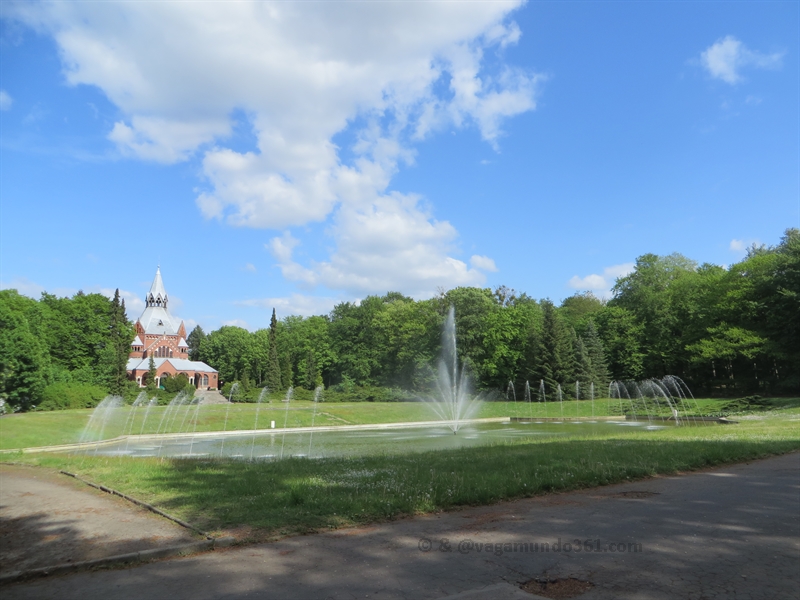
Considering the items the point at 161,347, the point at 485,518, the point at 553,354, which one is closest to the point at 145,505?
the point at 485,518

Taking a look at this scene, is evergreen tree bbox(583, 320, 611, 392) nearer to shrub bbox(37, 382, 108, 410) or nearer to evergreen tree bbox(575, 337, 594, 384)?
evergreen tree bbox(575, 337, 594, 384)

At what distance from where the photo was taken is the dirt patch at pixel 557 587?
5273 mm

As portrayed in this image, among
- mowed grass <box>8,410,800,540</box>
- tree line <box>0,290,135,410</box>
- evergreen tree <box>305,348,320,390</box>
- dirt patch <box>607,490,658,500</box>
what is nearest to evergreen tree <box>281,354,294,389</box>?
evergreen tree <box>305,348,320,390</box>

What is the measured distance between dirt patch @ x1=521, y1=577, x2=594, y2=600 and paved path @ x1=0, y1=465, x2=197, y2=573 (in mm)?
4464

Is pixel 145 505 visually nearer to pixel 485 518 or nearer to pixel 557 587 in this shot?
pixel 485 518

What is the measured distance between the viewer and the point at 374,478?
37.7ft

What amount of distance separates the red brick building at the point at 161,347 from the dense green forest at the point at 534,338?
69.0ft

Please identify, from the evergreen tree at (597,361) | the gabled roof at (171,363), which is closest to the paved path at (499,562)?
the evergreen tree at (597,361)

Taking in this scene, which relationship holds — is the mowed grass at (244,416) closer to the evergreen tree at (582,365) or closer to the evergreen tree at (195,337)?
the evergreen tree at (582,365)

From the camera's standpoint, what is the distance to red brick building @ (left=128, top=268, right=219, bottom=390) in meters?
93.2

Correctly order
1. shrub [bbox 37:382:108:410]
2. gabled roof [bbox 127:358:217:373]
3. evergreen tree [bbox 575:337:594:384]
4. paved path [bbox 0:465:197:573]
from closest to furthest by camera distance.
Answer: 1. paved path [bbox 0:465:197:573]
2. shrub [bbox 37:382:108:410]
3. evergreen tree [bbox 575:337:594:384]
4. gabled roof [bbox 127:358:217:373]

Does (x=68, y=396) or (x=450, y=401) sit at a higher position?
(x=68, y=396)

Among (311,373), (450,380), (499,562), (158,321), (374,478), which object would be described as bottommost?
(499,562)

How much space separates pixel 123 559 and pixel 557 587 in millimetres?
4942
